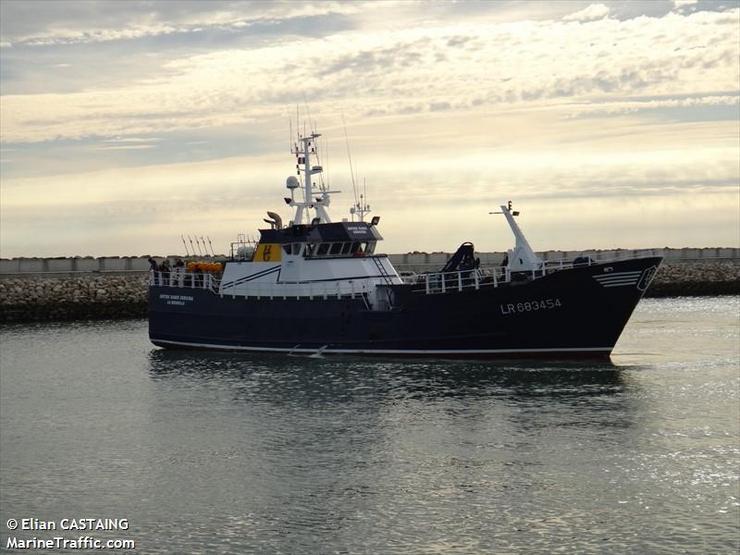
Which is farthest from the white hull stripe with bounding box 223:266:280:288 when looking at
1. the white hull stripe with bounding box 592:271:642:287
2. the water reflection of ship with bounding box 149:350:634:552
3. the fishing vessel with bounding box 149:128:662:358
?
the white hull stripe with bounding box 592:271:642:287

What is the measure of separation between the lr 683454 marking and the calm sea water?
185 cm

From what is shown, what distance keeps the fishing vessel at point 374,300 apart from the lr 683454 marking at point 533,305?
33mm

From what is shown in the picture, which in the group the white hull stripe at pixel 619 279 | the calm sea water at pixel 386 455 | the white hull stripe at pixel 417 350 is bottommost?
the calm sea water at pixel 386 455

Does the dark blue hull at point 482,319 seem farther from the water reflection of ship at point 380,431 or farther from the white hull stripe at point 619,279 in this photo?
the water reflection of ship at point 380,431

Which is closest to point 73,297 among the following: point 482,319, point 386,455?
point 482,319

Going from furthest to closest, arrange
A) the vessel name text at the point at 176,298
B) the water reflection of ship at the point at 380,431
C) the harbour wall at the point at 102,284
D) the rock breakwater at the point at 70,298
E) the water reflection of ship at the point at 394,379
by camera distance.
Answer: the harbour wall at the point at 102,284
the rock breakwater at the point at 70,298
the vessel name text at the point at 176,298
the water reflection of ship at the point at 394,379
the water reflection of ship at the point at 380,431

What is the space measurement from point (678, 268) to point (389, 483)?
71.6 m

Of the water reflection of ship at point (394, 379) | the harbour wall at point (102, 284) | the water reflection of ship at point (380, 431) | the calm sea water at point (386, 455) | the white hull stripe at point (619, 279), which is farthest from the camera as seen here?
the harbour wall at point (102, 284)

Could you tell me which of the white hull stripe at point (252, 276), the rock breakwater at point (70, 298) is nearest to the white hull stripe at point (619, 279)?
the white hull stripe at point (252, 276)

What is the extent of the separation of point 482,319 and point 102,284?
39.9m

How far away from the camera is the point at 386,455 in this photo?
865 inches

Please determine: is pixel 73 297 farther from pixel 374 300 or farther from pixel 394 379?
pixel 394 379

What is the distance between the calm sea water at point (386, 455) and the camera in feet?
56.1

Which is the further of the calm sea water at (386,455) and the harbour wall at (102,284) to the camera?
the harbour wall at (102,284)
